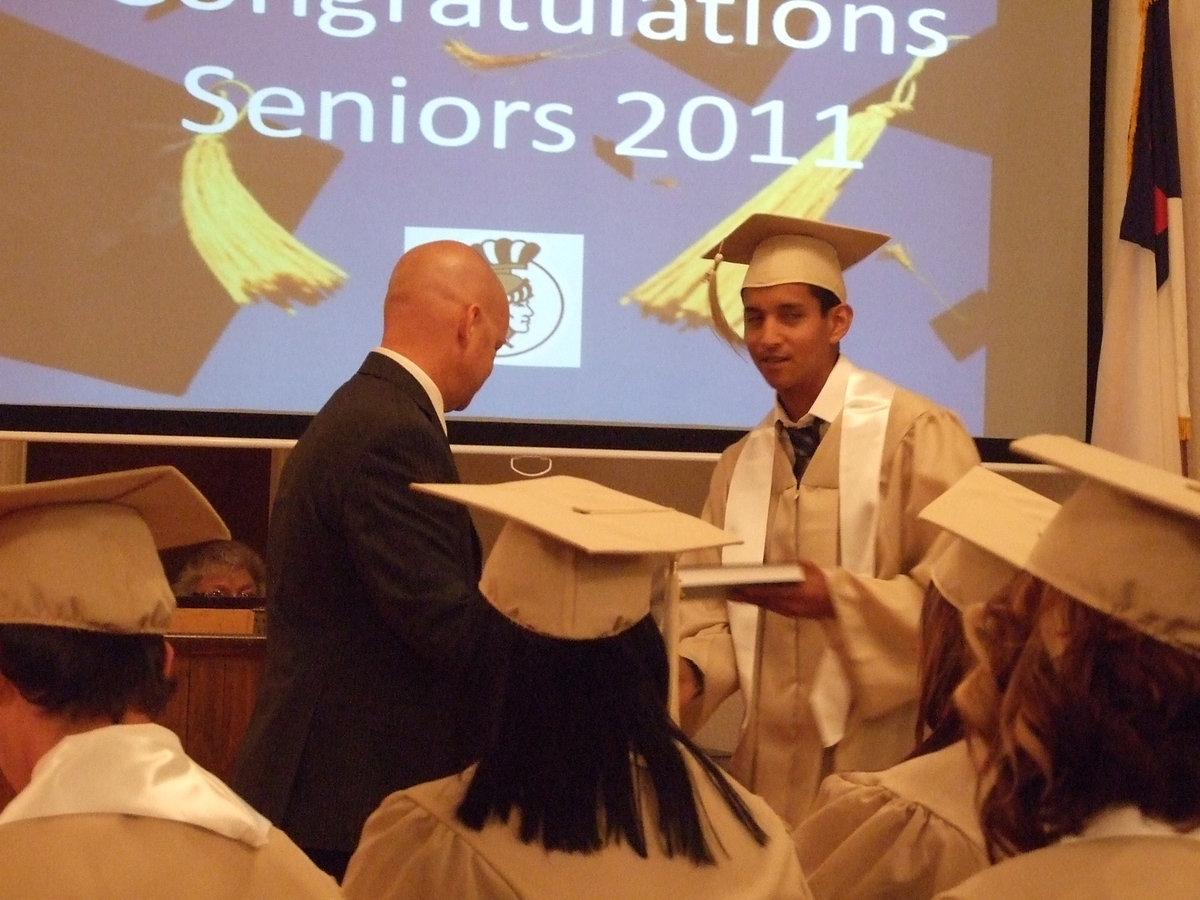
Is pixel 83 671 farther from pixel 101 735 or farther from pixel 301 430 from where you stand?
pixel 301 430

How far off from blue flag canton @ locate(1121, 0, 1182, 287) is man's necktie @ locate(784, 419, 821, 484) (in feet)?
5.40

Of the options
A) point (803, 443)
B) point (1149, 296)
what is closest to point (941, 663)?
point (803, 443)

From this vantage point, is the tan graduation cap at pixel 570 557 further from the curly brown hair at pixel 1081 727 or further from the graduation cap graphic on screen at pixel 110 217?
the graduation cap graphic on screen at pixel 110 217

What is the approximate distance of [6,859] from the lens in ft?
4.95

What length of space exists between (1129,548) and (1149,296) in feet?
10.4

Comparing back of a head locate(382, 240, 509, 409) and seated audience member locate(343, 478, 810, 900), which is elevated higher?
back of a head locate(382, 240, 509, 409)

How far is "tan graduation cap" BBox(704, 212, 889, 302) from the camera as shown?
11.3ft

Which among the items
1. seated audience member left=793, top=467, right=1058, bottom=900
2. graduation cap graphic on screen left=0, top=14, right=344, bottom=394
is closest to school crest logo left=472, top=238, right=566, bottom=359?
graduation cap graphic on screen left=0, top=14, right=344, bottom=394

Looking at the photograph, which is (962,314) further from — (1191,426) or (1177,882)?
(1177,882)

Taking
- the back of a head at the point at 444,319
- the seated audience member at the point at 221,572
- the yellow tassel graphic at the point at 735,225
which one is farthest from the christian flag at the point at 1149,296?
the seated audience member at the point at 221,572

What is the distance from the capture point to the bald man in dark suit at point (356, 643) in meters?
2.69

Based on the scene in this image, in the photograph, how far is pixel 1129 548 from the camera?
1.57 meters

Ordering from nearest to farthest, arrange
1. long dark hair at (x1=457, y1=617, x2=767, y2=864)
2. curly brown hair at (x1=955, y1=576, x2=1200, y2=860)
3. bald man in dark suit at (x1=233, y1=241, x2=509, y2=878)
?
curly brown hair at (x1=955, y1=576, x2=1200, y2=860)
long dark hair at (x1=457, y1=617, x2=767, y2=864)
bald man in dark suit at (x1=233, y1=241, x2=509, y2=878)

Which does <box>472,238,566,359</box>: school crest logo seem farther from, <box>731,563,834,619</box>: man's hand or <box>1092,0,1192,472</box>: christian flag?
<box>1092,0,1192,472</box>: christian flag
